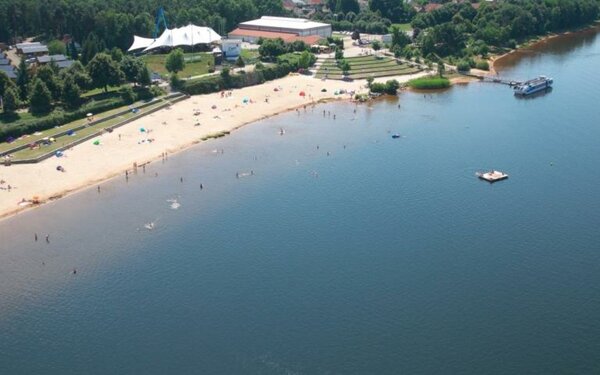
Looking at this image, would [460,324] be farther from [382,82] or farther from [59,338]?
[382,82]

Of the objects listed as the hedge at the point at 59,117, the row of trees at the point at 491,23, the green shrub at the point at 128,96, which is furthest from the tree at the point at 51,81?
the row of trees at the point at 491,23

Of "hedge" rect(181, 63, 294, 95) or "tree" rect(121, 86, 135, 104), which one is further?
"hedge" rect(181, 63, 294, 95)

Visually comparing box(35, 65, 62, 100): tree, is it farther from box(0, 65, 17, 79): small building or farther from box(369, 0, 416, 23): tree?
box(369, 0, 416, 23): tree

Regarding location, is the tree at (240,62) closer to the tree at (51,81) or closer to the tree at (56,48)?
the tree at (56,48)

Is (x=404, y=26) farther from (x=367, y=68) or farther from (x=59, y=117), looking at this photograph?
(x=59, y=117)

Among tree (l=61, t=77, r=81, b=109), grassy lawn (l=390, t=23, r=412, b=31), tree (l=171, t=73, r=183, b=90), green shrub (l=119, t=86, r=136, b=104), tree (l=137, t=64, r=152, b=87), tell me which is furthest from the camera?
grassy lawn (l=390, t=23, r=412, b=31)

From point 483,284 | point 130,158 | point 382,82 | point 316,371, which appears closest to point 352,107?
point 382,82

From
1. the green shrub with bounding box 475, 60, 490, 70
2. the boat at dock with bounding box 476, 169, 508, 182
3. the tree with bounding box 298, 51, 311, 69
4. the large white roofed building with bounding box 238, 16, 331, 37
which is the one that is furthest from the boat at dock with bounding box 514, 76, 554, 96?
the large white roofed building with bounding box 238, 16, 331, 37
